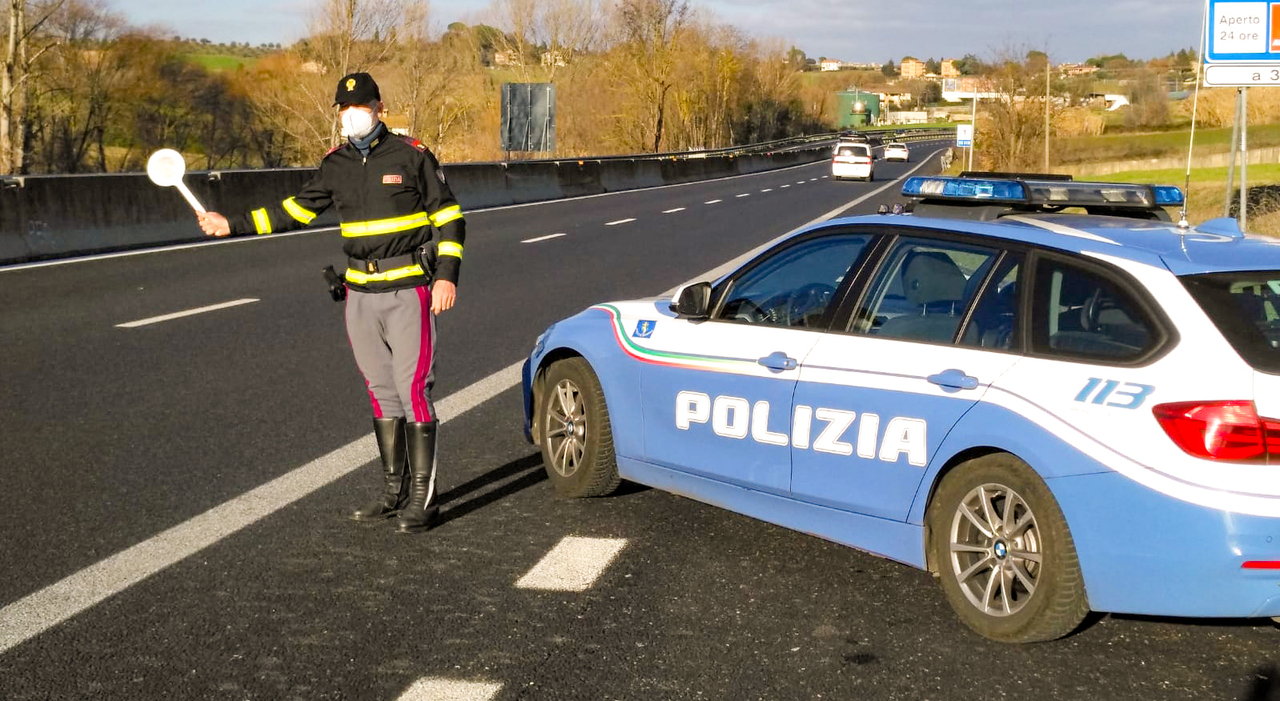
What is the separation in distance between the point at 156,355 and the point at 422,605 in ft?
19.7

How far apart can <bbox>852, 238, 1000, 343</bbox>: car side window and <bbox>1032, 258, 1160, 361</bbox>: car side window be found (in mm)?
316

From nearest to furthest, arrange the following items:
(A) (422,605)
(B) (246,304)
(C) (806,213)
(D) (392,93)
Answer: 1. (A) (422,605)
2. (B) (246,304)
3. (C) (806,213)
4. (D) (392,93)

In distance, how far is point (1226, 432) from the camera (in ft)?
13.3

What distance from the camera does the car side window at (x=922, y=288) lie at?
16.4ft

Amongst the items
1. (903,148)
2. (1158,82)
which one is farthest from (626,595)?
(1158,82)

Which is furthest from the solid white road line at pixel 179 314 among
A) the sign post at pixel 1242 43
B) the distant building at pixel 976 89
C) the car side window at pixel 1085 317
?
the distant building at pixel 976 89

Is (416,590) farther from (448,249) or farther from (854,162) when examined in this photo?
(854,162)

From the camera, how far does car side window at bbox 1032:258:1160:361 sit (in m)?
4.37

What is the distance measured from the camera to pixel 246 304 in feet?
43.4

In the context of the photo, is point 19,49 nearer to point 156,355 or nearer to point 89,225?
point 89,225

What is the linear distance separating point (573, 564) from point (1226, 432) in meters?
2.37

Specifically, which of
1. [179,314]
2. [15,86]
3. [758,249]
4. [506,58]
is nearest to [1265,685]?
[758,249]

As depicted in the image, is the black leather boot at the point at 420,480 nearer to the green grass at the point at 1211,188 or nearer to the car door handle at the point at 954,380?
the car door handle at the point at 954,380

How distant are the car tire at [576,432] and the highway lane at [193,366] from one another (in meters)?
1.33
